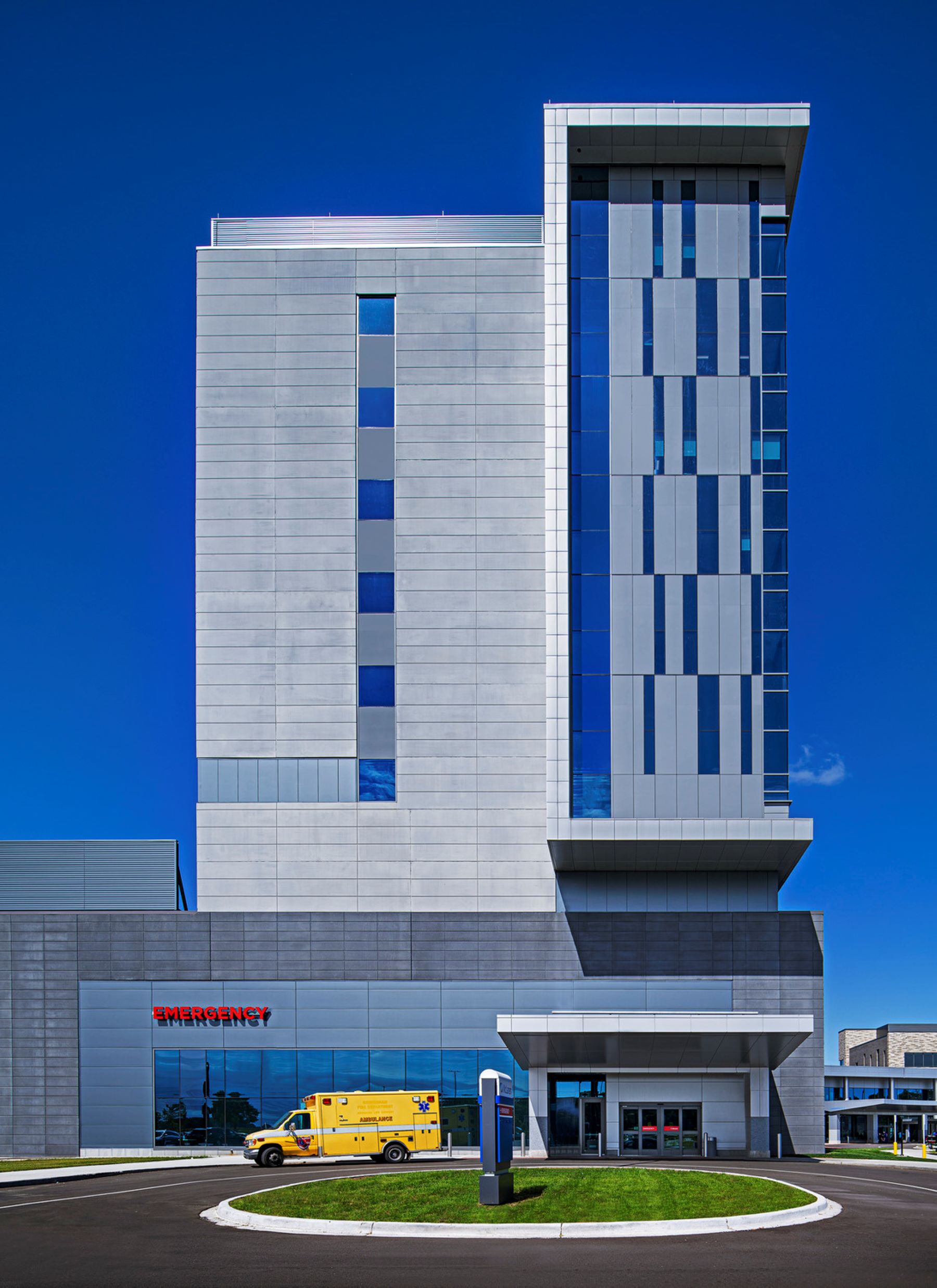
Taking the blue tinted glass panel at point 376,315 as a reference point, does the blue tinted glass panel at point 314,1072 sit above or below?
below

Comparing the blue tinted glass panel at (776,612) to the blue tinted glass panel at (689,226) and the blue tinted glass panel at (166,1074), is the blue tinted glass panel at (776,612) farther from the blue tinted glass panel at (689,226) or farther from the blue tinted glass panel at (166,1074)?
the blue tinted glass panel at (166,1074)

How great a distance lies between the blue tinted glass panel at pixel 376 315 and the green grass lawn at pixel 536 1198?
3961cm

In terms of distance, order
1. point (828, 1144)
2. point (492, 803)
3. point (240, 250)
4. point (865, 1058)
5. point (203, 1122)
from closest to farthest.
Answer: point (203, 1122) < point (492, 803) < point (240, 250) < point (828, 1144) < point (865, 1058)

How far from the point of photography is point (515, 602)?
59531 mm

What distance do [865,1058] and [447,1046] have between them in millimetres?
90931

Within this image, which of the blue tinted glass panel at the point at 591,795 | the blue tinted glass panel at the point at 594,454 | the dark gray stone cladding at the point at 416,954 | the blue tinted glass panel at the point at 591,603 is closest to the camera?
the dark gray stone cladding at the point at 416,954

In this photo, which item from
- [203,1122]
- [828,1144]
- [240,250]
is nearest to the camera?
[203,1122]

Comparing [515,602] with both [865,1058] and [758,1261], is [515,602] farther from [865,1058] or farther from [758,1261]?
[865,1058]

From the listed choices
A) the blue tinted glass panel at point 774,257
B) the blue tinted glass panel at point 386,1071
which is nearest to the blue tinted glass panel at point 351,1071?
the blue tinted glass panel at point 386,1071

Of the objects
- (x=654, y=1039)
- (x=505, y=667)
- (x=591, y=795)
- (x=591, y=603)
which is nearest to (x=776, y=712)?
(x=591, y=795)

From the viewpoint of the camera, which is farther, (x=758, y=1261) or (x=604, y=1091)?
(x=604, y=1091)

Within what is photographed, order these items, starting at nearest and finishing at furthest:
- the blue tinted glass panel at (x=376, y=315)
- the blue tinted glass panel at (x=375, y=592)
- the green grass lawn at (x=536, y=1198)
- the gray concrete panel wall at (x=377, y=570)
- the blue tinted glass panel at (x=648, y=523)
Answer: the green grass lawn at (x=536, y=1198) → the blue tinted glass panel at (x=648, y=523) → the gray concrete panel wall at (x=377, y=570) → the blue tinted glass panel at (x=375, y=592) → the blue tinted glass panel at (x=376, y=315)

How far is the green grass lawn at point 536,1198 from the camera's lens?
82.2 ft

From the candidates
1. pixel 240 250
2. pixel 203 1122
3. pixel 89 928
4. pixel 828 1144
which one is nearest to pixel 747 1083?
pixel 203 1122
